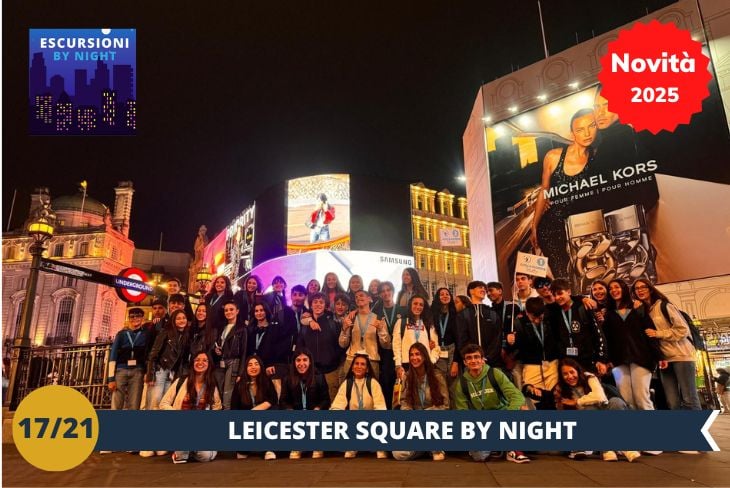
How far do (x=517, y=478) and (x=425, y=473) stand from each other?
2.97 feet

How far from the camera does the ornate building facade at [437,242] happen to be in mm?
37781

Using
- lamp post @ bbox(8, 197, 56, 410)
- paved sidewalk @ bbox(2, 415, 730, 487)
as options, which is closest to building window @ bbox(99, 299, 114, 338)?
lamp post @ bbox(8, 197, 56, 410)

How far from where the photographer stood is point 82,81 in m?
8.70

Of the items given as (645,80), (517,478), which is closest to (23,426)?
(517,478)

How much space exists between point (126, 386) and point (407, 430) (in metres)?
4.52

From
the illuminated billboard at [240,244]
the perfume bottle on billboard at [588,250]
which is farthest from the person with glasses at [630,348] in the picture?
the illuminated billboard at [240,244]

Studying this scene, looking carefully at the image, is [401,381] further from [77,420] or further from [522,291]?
[77,420]

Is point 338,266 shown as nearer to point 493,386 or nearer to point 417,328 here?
point 417,328

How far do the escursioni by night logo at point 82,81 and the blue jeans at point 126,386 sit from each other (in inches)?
178

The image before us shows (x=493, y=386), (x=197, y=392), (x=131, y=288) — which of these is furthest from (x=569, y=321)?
(x=131, y=288)

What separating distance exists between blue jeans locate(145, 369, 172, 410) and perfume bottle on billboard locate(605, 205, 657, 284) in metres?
15.4

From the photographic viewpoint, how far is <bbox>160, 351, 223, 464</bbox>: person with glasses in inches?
252

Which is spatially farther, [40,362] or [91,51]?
[40,362]

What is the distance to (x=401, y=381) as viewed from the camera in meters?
6.46
